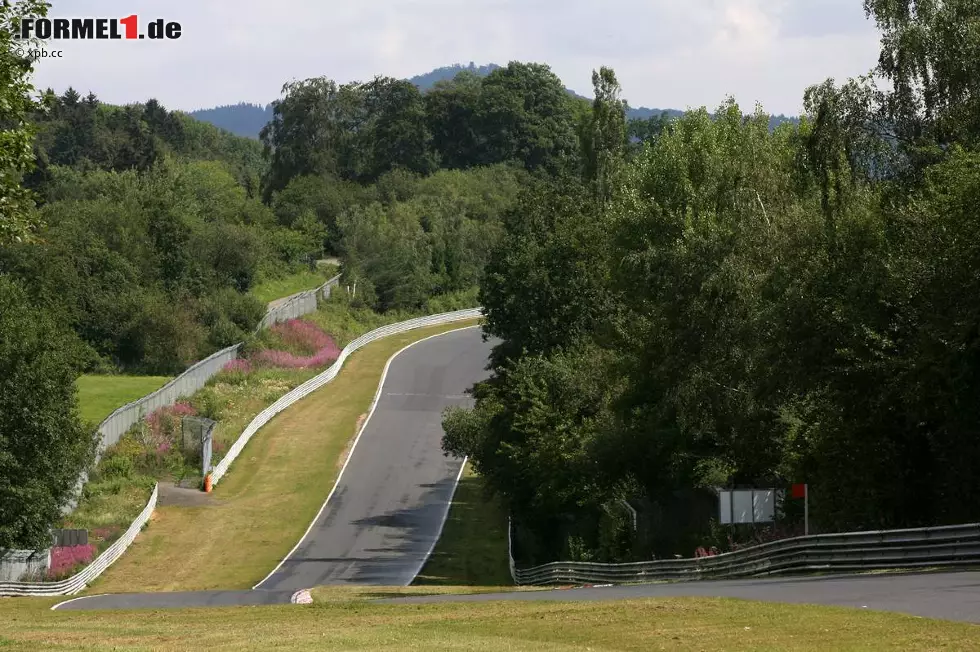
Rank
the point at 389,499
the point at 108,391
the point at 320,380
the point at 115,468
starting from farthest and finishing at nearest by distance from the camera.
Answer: the point at 320,380
the point at 108,391
the point at 389,499
the point at 115,468

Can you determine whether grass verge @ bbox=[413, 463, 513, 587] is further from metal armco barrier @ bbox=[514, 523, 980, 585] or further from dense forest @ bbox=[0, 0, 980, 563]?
metal armco barrier @ bbox=[514, 523, 980, 585]

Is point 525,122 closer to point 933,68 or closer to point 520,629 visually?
point 933,68

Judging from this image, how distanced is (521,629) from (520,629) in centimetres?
2

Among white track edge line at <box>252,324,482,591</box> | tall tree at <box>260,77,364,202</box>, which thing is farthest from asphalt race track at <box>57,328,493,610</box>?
tall tree at <box>260,77,364,202</box>

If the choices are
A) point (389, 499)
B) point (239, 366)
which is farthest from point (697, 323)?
point (239, 366)

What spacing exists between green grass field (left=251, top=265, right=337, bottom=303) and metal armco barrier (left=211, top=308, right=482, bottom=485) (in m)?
10.9

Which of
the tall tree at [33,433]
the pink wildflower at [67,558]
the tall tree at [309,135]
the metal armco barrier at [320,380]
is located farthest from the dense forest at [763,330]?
the tall tree at [309,135]

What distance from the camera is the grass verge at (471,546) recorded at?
5464 cm

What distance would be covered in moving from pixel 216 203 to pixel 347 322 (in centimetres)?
2771

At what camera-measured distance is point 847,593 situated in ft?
78.8

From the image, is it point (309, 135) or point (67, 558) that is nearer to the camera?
point (67, 558)

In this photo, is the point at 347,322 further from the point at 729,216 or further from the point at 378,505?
the point at 729,216

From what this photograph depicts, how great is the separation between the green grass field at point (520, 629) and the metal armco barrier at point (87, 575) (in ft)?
62.5

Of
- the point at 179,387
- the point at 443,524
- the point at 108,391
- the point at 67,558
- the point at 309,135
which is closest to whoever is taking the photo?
the point at 67,558
